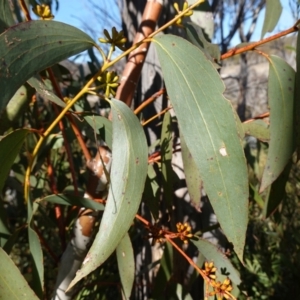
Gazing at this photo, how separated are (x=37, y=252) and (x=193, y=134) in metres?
0.33

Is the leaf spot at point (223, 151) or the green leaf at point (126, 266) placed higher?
the leaf spot at point (223, 151)

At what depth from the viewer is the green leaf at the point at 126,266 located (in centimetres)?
75

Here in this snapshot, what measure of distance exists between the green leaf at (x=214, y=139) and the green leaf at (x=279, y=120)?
13 centimetres

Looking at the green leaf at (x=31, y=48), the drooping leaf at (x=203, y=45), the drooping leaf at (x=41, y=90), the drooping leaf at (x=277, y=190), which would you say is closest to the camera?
the green leaf at (x=31, y=48)

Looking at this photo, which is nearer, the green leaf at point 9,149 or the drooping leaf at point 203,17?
the green leaf at point 9,149

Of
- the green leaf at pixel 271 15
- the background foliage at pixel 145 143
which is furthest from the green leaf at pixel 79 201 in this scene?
the green leaf at pixel 271 15

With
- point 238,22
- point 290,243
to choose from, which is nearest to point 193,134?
point 290,243

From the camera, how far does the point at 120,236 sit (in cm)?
52

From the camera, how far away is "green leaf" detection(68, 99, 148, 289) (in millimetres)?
516

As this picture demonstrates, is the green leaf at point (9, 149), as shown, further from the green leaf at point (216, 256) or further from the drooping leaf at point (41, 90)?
the green leaf at point (216, 256)

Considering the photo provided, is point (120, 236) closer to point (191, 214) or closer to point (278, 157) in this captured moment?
point (278, 157)

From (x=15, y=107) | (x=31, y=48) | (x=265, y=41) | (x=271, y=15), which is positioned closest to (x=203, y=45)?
(x=265, y=41)

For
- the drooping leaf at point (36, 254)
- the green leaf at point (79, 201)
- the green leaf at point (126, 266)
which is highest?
the green leaf at point (79, 201)

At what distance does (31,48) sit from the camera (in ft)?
1.76
